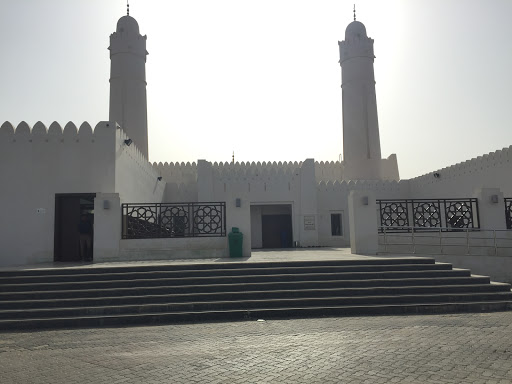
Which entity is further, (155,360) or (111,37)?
(111,37)

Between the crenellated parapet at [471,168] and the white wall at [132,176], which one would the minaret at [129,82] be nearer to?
the white wall at [132,176]

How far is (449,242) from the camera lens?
15234mm

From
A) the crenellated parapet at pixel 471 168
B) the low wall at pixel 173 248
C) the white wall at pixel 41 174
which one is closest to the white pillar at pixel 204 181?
the white wall at pixel 41 174

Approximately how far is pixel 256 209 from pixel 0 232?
1242 centimetres

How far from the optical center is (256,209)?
23.5m

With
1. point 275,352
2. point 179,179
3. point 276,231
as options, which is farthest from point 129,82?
point 275,352

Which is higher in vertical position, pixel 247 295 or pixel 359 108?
pixel 359 108

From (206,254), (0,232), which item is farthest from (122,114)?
(206,254)

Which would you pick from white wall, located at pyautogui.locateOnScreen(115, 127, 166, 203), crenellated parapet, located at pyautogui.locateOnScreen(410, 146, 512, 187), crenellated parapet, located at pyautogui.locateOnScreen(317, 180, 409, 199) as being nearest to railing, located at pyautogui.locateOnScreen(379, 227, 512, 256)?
crenellated parapet, located at pyautogui.locateOnScreen(410, 146, 512, 187)

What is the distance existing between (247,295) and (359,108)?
22.3m

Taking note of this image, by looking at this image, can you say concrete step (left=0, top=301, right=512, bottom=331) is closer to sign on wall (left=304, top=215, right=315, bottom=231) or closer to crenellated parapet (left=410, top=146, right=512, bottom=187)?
crenellated parapet (left=410, top=146, right=512, bottom=187)

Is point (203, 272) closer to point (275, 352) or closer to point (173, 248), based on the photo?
point (173, 248)

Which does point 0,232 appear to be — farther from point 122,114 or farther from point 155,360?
point 122,114

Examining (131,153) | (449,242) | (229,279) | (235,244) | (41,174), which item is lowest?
(229,279)
